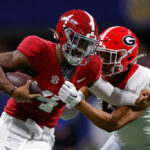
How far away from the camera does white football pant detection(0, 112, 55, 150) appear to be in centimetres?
208

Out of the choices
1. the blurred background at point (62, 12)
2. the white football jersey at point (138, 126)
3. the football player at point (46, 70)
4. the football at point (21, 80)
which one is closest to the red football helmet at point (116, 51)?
the white football jersey at point (138, 126)

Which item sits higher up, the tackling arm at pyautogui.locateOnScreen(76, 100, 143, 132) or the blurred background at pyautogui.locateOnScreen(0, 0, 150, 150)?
the tackling arm at pyautogui.locateOnScreen(76, 100, 143, 132)

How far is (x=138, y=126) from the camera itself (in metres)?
2.44

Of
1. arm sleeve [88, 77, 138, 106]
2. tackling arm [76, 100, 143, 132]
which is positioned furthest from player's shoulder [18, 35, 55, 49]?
tackling arm [76, 100, 143, 132]

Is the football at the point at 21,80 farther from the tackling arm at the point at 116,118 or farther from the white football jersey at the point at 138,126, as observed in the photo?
the white football jersey at the point at 138,126

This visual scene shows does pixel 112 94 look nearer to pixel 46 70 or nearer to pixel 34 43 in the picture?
pixel 46 70

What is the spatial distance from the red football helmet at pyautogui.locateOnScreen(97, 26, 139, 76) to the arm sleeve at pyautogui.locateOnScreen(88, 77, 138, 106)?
0.33ft

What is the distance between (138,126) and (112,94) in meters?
0.30

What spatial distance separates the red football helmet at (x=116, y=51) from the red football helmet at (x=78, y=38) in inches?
10.9

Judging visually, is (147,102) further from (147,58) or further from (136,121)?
(147,58)

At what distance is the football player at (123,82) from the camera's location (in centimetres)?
230

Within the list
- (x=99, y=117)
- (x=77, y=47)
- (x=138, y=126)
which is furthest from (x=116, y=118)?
(x=77, y=47)

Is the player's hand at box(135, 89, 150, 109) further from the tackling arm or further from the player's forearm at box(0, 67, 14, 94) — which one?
the player's forearm at box(0, 67, 14, 94)

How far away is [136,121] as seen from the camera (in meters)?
2.44
